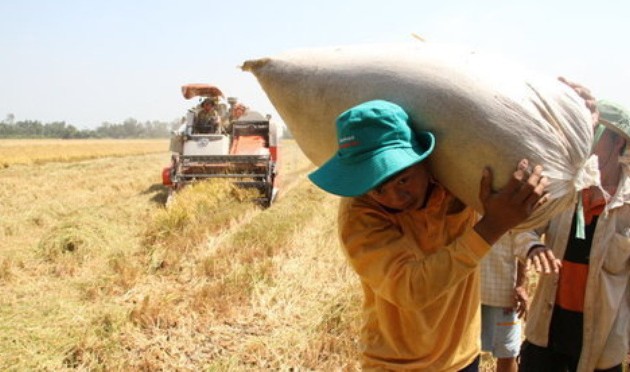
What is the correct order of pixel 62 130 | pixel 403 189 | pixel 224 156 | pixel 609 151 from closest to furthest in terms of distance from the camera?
pixel 403 189 < pixel 609 151 < pixel 224 156 < pixel 62 130

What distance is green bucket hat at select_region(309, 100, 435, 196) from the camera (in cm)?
123

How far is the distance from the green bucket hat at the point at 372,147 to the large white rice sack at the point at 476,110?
0.08 m

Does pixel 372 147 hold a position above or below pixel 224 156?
above

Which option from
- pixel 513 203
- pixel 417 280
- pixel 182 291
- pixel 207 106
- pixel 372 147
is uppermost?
pixel 207 106

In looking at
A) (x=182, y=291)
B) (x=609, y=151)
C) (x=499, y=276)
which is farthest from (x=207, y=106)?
(x=609, y=151)

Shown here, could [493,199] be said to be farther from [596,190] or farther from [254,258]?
[254,258]

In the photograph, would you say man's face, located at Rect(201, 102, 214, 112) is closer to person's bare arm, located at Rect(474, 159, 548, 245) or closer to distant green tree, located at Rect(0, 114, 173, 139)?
person's bare arm, located at Rect(474, 159, 548, 245)

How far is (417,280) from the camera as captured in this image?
4.13 ft

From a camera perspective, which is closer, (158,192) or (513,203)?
(513,203)

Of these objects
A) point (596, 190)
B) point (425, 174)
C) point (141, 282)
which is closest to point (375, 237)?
point (425, 174)

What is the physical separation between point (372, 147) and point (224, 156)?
8.48 m

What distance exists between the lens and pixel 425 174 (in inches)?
54.4

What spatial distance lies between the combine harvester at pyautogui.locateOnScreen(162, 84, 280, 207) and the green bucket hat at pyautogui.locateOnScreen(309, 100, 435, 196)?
8.02m

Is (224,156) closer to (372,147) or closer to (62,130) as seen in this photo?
(372,147)
